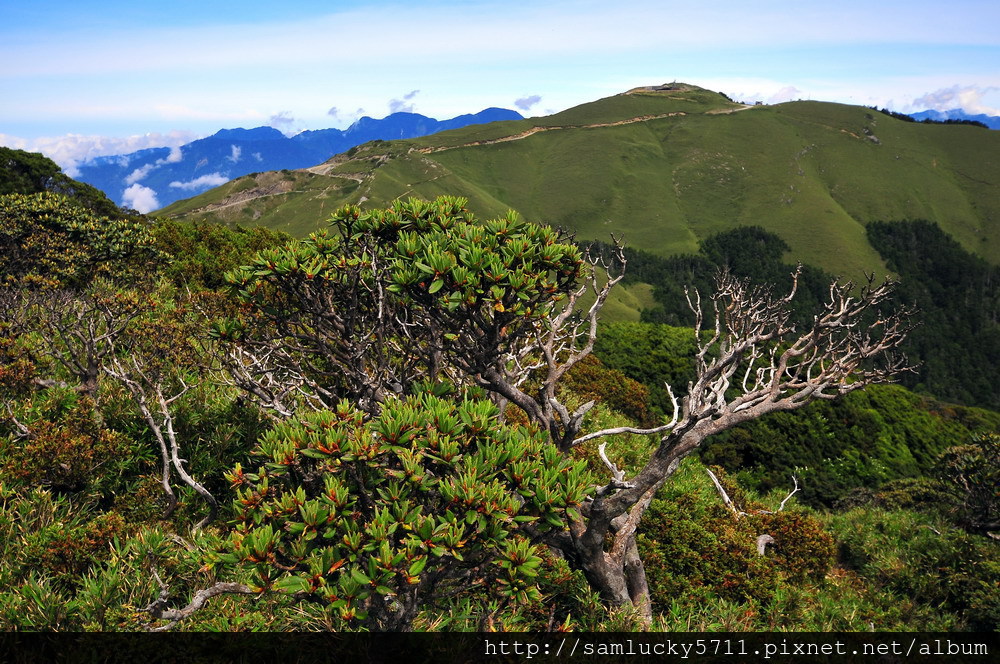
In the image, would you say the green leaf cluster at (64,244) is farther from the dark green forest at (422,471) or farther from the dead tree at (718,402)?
the dead tree at (718,402)

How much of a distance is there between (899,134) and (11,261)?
255 metres

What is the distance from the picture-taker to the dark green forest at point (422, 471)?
5262mm

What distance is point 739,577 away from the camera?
9148 mm

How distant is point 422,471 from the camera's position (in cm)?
526

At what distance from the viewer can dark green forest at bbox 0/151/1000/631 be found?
526 centimetres

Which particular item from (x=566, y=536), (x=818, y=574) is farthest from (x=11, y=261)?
(x=818, y=574)

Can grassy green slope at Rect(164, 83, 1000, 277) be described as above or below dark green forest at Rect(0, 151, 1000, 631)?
above

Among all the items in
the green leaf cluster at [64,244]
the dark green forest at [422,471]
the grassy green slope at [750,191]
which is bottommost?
the dark green forest at [422,471]

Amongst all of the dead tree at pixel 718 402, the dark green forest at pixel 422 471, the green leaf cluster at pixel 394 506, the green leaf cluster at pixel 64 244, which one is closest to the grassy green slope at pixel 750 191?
the green leaf cluster at pixel 64 244

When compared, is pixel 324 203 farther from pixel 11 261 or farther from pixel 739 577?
pixel 739 577

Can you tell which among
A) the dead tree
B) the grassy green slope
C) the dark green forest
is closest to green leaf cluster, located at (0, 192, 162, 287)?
the dark green forest

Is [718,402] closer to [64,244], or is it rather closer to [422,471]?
[422,471]

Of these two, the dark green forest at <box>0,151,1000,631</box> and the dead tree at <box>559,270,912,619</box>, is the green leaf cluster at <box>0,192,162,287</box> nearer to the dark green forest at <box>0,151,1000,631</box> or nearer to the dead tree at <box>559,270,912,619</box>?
the dark green forest at <box>0,151,1000,631</box>

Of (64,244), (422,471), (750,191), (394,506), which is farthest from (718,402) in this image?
(750,191)
